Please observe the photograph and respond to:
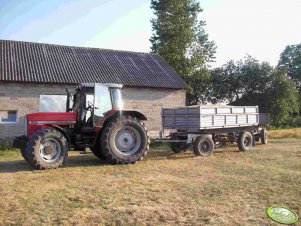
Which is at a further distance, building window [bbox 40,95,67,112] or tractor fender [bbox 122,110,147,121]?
building window [bbox 40,95,67,112]

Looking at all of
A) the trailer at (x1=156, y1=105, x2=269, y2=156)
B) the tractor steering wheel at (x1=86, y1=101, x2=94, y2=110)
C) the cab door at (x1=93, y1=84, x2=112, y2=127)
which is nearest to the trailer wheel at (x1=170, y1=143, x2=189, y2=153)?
the trailer at (x1=156, y1=105, x2=269, y2=156)

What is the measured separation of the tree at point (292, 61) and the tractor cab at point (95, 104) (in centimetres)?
3963

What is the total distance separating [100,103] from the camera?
941 cm

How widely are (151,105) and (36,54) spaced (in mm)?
6251

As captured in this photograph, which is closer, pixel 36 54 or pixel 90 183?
pixel 90 183

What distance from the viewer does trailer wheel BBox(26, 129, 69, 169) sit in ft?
27.0

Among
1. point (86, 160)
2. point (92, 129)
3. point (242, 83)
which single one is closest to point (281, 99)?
point (242, 83)

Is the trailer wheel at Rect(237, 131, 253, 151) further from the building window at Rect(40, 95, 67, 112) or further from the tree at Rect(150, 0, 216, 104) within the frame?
the tree at Rect(150, 0, 216, 104)

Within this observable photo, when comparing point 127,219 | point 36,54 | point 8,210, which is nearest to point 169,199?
point 127,219

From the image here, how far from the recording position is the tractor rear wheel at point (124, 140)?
29.9ft

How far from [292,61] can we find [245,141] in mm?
39559

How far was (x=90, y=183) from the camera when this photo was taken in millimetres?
7023

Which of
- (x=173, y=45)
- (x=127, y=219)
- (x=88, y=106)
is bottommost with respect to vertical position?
(x=127, y=219)

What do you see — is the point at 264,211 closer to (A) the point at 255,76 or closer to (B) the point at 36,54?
(B) the point at 36,54
